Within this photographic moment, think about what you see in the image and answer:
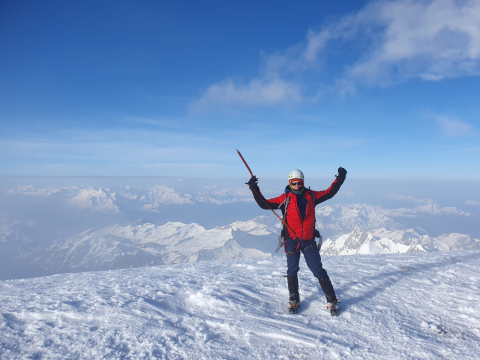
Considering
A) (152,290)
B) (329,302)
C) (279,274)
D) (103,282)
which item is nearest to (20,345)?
(152,290)

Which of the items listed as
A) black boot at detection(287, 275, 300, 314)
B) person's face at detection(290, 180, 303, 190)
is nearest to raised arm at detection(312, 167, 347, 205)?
person's face at detection(290, 180, 303, 190)

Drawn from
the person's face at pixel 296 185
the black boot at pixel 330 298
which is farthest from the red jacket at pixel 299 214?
the black boot at pixel 330 298

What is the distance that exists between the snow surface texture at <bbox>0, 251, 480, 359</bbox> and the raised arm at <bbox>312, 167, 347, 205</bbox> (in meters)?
2.38

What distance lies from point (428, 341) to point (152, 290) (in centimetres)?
571

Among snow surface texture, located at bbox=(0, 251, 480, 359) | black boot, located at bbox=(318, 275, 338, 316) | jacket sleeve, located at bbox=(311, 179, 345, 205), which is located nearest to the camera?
snow surface texture, located at bbox=(0, 251, 480, 359)

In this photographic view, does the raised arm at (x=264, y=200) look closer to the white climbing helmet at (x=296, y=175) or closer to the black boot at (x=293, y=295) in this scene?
the white climbing helmet at (x=296, y=175)

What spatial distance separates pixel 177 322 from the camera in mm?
4391

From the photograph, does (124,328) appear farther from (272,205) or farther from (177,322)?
(272,205)

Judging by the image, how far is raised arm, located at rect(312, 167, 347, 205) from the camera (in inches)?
214

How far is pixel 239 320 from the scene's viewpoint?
452cm

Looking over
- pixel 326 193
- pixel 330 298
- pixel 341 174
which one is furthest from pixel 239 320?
pixel 341 174

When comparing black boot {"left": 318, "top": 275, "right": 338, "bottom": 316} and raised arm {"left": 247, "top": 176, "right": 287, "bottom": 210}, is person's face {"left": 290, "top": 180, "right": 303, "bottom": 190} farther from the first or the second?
Answer: black boot {"left": 318, "top": 275, "right": 338, "bottom": 316}

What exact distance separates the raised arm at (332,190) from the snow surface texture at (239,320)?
238 centimetres

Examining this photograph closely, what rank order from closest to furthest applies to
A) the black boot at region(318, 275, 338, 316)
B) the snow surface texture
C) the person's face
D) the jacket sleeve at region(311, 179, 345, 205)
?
1. the snow surface texture
2. the black boot at region(318, 275, 338, 316)
3. the person's face
4. the jacket sleeve at region(311, 179, 345, 205)
